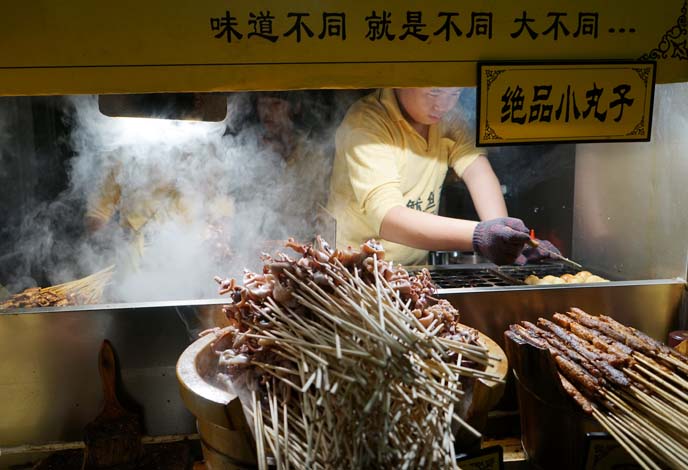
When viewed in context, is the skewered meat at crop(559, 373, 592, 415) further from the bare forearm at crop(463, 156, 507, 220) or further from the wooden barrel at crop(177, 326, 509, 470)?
the bare forearm at crop(463, 156, 507, 220)

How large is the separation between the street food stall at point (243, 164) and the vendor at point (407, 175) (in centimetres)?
12

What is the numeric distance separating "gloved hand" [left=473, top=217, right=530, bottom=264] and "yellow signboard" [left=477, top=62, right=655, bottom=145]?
55 centimetres

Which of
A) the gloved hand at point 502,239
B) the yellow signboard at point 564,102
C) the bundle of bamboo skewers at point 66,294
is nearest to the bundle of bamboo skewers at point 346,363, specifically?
the gloved hand at point 502,239

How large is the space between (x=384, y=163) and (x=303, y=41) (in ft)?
4.49

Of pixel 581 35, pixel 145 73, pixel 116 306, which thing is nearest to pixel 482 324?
pixel 581 35

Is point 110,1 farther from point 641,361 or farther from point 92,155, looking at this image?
point 641,361

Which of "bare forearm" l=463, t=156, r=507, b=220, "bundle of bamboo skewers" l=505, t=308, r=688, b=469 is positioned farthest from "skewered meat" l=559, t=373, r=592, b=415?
"bare forearm" l=463, t=156, r=507, b=220

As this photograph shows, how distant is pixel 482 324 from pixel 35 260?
2993mm

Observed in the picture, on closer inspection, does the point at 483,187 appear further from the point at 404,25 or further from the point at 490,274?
the point at 404,25

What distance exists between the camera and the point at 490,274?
10.6 ft

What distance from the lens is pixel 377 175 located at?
3.29 metres

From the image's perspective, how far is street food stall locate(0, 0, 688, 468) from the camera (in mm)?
2053

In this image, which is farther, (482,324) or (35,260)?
(35,260)

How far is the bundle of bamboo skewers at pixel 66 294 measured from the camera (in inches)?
108
